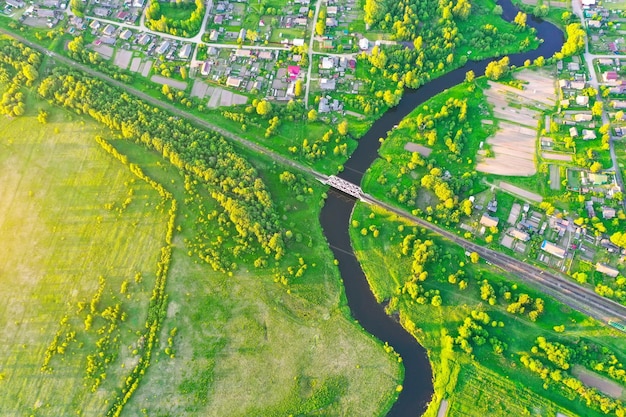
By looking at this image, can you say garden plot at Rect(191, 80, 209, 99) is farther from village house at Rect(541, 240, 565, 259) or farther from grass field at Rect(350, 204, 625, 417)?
village house at Rect(541, 240, 565, 259)

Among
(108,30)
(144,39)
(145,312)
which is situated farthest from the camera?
(108,30)

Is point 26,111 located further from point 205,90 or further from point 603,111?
point 603,111

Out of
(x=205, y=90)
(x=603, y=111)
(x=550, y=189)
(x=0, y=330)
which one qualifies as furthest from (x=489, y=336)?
(x=0, y=330)

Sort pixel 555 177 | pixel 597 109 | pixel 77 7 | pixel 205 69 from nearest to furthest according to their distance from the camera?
pixel 555 177 < pixel 597 109 < pixel 205 69 < pixel 77 7

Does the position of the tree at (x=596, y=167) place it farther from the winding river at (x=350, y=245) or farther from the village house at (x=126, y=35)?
the village house at (x=126, y=35)

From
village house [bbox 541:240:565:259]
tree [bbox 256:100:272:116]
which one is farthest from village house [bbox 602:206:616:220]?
tree [bbox 256:100:272:116]

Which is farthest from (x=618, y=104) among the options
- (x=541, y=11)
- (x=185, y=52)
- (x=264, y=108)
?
(x=185, y=52)

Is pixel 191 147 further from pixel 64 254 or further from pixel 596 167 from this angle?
pixel 596 167

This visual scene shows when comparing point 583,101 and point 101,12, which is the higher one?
point 583,101
